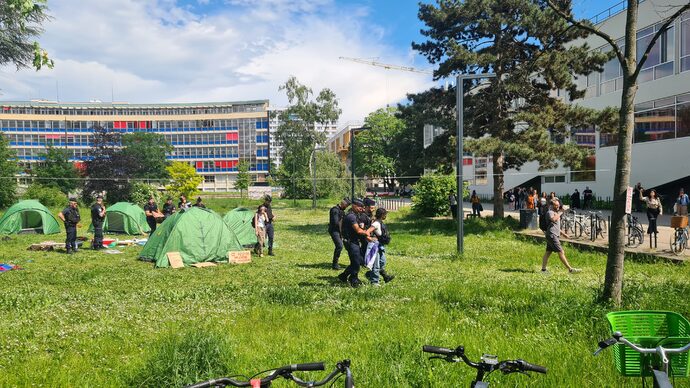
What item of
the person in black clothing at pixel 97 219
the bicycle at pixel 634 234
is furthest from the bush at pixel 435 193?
the person in black clothing at pixel 97 219

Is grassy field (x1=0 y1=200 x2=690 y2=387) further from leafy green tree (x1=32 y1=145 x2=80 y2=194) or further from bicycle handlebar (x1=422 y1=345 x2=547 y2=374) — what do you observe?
leafy green tree (x1=32 y1=145 x2=80 y2=194)

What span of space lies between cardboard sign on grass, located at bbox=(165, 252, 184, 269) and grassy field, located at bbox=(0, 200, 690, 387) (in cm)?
63

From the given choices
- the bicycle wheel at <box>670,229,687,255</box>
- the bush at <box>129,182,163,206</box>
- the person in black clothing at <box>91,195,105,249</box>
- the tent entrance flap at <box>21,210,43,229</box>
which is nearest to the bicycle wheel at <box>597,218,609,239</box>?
the bicycle wheel at <box>670,229,687,255</box>

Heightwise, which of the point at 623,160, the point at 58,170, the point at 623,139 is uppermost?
the point at 58,170

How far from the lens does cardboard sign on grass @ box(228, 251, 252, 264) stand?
13.5 m

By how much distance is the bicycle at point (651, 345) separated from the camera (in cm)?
262

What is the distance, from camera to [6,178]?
41.2 m

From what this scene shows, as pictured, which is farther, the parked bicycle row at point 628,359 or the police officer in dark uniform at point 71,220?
the police officer in dark uniform at point 71,220

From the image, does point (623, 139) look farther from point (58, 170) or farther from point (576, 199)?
point (58, 170)

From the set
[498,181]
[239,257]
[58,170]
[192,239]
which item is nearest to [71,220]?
[192,239]

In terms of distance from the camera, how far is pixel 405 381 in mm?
4270

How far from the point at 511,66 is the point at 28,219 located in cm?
2355

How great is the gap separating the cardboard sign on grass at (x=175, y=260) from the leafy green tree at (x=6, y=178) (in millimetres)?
36443

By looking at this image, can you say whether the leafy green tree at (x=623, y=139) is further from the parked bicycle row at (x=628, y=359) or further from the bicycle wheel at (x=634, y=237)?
the bicycle wheel at (x=634, y=237)
